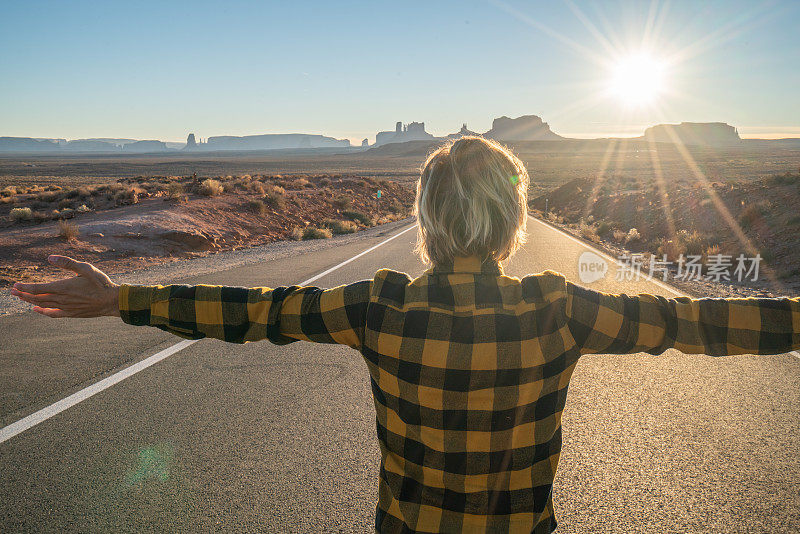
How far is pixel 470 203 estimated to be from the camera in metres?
1.32

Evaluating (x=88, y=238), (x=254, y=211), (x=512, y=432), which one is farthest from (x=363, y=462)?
(x=254, y=211)

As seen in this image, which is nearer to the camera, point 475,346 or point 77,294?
point 475,346

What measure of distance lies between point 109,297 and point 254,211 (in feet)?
72.7

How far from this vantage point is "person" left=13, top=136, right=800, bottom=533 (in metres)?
1.27

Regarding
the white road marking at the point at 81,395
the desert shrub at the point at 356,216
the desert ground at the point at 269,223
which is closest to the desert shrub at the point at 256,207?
the desert ground at the point at 269,223

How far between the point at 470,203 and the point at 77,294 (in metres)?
1.23

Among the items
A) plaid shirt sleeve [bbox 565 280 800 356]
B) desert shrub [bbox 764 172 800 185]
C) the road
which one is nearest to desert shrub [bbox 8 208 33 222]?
the road

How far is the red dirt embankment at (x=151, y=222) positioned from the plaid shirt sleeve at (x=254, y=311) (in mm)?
11035

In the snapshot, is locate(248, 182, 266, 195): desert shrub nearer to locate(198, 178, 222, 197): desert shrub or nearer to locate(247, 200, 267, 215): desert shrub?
locate(198, 178, 222, 197): desert shrub

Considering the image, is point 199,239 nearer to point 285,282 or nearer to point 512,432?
point 285,282

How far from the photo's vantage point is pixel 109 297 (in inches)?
61.8

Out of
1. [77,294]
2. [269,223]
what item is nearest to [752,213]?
[77,294]

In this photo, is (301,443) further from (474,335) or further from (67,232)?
(67,232)

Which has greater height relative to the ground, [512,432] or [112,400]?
[512,432]
